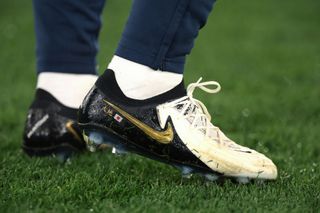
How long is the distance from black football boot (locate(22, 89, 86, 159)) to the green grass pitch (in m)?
0.06

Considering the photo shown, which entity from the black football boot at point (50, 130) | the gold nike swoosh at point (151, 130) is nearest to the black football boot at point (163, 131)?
the gold nike swoosh at point (151, 130)

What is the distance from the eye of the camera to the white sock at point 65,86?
2264 mm

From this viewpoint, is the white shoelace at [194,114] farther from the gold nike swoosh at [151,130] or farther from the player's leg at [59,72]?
the player's leg at [59,72]

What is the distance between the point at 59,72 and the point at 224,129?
1059mm

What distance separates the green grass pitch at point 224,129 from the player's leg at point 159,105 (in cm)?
9

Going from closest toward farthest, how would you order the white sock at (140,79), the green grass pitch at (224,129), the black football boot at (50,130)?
the green grass pitch at (224,129), the white sock at (140,79), the black football boot at (50,130)

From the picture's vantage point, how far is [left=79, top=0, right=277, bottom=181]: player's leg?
1.73 metres

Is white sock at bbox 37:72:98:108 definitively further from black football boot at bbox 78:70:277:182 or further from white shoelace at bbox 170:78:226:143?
white shoelace at bbox 170:78:226:143

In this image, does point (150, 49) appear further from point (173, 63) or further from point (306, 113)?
point (306, 113)

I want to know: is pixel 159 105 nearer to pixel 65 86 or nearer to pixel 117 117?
pixel 117 117

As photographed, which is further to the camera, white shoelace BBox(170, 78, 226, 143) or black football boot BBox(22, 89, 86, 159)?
black football boot BBox(22, 89, 86, 159)

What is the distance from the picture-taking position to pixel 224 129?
2.97 metres

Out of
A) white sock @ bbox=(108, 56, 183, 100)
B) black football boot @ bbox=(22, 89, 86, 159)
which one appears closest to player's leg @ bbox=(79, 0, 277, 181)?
white sock @ bbox=(108, 56, 183, 100)

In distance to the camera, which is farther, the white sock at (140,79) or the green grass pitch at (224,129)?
the white sock at (140,79)
